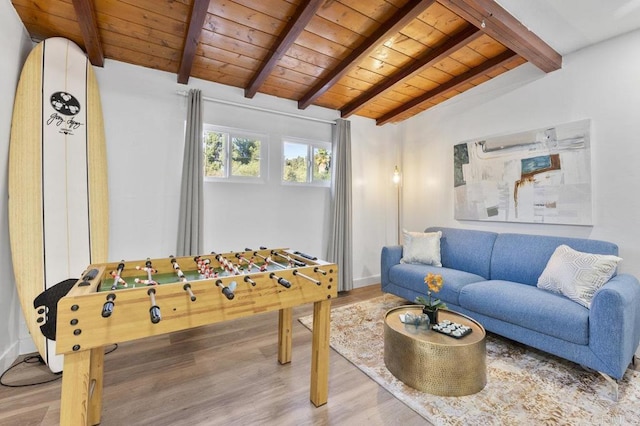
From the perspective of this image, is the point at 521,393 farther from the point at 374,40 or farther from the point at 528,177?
the point at 374,40

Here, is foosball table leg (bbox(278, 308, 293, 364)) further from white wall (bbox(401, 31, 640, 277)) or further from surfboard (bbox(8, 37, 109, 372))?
white wall (bbox(401, 31, 640, 277))

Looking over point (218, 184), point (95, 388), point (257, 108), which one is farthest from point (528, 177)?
point (95, 388)

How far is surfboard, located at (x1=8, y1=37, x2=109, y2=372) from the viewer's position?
2043 mm

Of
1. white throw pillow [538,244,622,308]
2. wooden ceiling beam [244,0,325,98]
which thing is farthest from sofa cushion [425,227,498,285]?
wooden ceiling beam [244,0,325,98]

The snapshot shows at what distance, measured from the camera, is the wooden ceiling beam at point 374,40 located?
82.6 inches

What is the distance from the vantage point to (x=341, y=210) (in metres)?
3.86

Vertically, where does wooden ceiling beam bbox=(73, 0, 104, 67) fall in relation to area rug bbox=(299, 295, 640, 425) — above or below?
above

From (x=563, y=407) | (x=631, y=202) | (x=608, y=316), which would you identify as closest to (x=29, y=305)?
(x=563, y=407)

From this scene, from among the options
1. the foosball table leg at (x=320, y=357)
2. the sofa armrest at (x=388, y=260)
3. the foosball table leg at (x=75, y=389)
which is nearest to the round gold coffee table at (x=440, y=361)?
the foosball table leg at (x=320, y=357)

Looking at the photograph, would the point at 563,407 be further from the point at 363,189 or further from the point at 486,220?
the point at 363,189

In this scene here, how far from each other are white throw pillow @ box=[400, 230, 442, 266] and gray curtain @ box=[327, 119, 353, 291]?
0.78 m

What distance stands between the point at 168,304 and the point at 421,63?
3017 millimetres

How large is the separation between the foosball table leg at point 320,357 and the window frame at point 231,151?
2020mm

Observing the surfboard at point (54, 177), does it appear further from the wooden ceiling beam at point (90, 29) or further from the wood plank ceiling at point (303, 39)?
the wood plank ceiling at point (303, 39)
